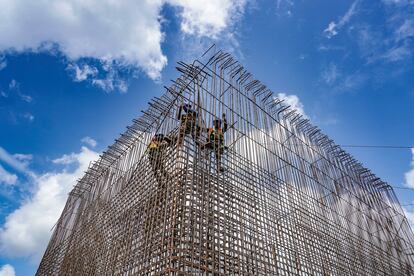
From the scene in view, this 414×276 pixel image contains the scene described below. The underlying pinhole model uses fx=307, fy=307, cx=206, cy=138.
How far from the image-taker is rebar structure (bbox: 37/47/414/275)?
5473 mm

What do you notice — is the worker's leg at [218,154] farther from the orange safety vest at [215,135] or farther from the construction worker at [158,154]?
the construction worker at [158,154]

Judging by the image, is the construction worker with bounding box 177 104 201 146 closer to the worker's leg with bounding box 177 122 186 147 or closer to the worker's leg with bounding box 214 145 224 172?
the worker's leg with bounding box 177 122 186 147

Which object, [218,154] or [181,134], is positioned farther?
[218,154]

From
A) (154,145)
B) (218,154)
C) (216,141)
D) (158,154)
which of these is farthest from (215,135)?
(154,145)

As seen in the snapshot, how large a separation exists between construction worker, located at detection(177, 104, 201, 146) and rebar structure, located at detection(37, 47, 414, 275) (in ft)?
0.10

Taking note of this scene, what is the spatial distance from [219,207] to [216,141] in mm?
1612

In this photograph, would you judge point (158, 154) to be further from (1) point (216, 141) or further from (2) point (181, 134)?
(1) point (216, 141)

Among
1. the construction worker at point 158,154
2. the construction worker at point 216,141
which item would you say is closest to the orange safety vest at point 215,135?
the construction worker at point 216,141

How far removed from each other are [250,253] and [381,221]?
32.2 feet

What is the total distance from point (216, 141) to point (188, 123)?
752mm

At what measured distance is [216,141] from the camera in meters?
6.93

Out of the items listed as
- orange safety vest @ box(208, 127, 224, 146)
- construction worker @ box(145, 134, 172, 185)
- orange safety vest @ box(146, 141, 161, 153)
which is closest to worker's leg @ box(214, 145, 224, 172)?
orange safety vest @ box(208, 127, 224, 146)

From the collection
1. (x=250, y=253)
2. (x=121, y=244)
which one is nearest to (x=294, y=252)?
(x=250, y=253)

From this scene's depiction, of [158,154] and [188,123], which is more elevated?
[188,123]
